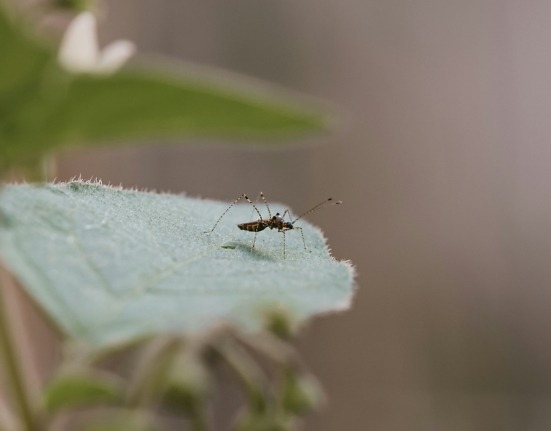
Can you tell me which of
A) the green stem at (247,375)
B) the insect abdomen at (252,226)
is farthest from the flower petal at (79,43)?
the green stem at (247,375)

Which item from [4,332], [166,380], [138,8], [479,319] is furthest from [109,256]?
[479,319]

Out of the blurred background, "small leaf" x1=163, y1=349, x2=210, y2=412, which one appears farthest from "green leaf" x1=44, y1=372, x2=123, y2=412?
the blurred background

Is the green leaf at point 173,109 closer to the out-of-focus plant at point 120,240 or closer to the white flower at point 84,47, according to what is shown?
the out-of-focus plant at point 120,240

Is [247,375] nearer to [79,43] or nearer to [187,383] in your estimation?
[187,383]

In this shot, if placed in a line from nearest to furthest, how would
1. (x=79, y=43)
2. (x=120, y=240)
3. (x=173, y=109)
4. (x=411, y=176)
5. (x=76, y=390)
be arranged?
1. (x=173, y=109)
2. (x=120, y=240)
3. (x=76, y=390)
4. (x=79, y=43)
5. (x=411, y=176)

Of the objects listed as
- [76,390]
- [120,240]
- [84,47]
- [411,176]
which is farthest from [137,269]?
[411,176]
